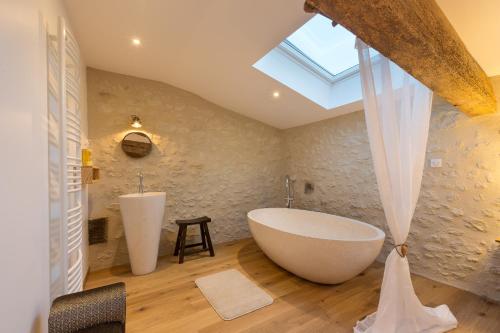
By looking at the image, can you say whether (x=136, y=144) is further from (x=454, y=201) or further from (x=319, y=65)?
(x=454, y=201)

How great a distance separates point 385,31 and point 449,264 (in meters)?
2.50

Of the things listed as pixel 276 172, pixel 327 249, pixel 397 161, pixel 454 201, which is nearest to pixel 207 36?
pixel 397 161

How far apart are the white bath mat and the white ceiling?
7.72ft

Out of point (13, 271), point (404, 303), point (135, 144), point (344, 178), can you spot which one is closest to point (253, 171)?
point (344, 178)

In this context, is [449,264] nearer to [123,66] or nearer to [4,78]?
[4,78]

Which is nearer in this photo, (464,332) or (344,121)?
(464,332)

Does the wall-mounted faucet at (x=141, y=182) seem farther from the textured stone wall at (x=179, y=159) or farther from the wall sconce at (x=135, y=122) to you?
the wall sconce at (x=135, y=122)

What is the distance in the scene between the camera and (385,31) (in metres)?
0.92

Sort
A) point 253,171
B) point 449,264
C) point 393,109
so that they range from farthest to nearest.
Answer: point 253,171
point 449,264
point 393,109

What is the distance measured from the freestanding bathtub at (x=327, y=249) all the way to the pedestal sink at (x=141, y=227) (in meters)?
1.19

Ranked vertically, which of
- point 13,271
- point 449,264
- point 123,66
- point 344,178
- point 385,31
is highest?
point 123,66

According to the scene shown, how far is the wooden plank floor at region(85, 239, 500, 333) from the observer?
1.64m

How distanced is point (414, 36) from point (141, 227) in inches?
111

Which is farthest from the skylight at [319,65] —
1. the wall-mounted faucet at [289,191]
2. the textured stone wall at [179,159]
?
the wall-mounted faucet at [289,191]
